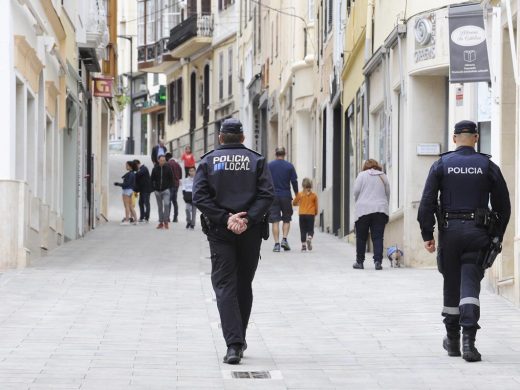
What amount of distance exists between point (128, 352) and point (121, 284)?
611 cm

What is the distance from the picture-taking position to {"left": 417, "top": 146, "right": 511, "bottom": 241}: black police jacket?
10117 millimetres

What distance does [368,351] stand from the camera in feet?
34.6

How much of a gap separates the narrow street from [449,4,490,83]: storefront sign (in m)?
2.48

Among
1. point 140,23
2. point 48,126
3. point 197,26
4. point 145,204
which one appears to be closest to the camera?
point 48,126

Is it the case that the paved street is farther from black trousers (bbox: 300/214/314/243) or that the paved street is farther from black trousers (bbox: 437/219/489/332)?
black trousers (bbox: 300/214/314/243)

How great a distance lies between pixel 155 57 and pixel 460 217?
56.7 meters

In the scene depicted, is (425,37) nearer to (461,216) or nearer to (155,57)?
(461,216)

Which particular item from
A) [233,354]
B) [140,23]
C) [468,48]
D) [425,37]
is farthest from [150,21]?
[233,354]

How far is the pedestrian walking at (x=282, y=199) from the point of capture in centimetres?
2303

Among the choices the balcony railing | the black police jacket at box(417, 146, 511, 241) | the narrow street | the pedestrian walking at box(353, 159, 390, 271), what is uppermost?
the balcony railing

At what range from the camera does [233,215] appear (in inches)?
386

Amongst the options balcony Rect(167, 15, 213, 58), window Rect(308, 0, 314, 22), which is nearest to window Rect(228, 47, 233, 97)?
balcony Rect(167, 15, 213, 58)

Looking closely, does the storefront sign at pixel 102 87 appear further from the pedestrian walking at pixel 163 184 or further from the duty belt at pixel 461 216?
the duty belt at pixel 461 216

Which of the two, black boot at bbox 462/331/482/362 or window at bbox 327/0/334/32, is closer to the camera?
black boot at bbox 462/331/482/362
